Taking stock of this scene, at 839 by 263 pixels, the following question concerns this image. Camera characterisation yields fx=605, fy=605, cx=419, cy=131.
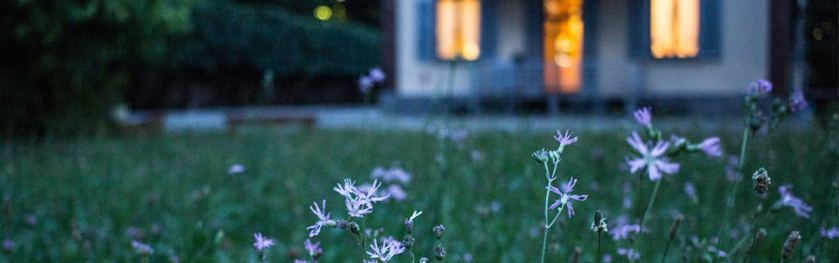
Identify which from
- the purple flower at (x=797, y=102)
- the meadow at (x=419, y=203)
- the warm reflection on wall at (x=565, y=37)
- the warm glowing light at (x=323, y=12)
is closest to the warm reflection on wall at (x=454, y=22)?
the warm reflection on wall at (x=565, y=37)

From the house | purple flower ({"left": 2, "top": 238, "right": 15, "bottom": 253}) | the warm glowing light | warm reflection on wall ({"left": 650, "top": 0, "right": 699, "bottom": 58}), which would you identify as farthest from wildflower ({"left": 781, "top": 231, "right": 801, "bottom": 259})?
the warm glowing light

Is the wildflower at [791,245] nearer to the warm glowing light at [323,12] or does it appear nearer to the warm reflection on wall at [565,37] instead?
the warm reflection on wall at [565,37]

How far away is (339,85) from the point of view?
761 inches

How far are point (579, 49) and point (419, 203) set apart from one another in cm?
749

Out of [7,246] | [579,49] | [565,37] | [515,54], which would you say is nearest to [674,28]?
[579,49]

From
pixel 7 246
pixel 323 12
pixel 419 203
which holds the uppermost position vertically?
pixel 323 12

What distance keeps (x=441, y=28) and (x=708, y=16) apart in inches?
151

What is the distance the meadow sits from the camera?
165 centimetres

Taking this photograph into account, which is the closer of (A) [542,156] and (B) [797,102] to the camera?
(A) [542,156]

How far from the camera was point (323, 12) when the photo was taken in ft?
89.7

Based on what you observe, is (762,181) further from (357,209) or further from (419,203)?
(419,203)

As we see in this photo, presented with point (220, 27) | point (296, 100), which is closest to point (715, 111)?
point (220, 27)

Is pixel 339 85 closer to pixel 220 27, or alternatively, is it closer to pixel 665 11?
pixel 220 27

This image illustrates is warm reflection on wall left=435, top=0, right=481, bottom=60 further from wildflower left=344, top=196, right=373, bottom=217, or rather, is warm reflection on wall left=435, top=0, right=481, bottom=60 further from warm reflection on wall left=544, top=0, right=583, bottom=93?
wildflower left=344, top=196, right=373, bottom=217
